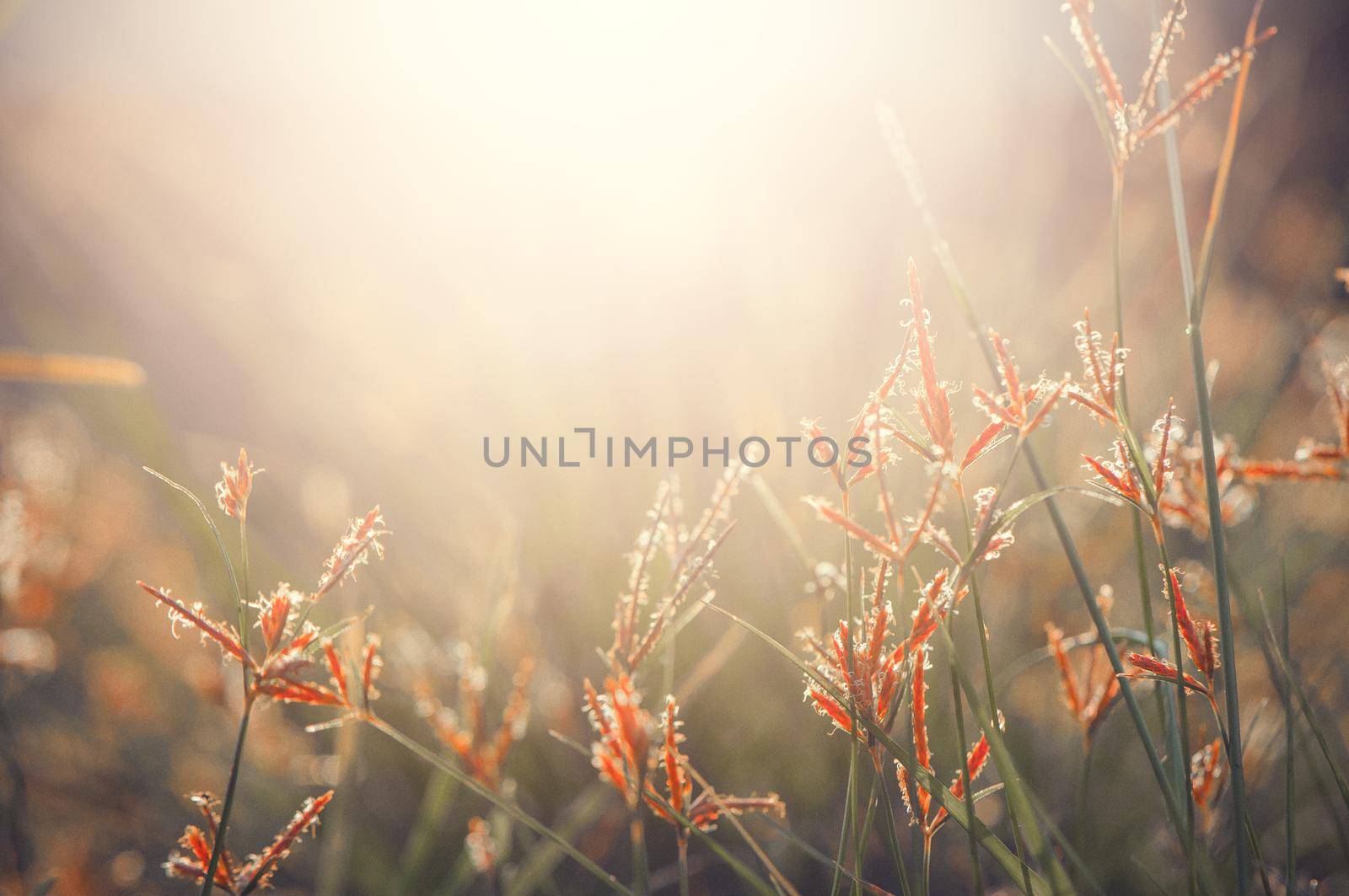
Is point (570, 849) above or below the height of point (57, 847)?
above

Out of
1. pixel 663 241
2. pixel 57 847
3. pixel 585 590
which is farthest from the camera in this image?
pixel 663 241

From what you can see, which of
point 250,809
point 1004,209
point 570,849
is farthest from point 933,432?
point 1004,209

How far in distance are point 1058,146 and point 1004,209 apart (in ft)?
0.89

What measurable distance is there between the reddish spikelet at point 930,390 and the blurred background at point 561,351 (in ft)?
1.19

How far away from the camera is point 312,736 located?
0.88 m

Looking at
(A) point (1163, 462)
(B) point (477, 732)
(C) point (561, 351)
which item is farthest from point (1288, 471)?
(C) point (561, 351)

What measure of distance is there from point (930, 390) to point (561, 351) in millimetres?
918

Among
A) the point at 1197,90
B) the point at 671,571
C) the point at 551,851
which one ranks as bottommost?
the point at 551,851

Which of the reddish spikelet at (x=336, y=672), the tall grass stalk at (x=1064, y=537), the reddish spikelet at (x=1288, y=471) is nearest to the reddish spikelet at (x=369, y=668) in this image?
the reddish spikelet at (x=336, y=672)

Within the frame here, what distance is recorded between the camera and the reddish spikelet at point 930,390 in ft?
Result: 0.74

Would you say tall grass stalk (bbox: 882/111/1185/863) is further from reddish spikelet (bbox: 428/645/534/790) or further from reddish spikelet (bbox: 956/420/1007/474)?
reddish spikelet (bbox: 428/645/534/790)

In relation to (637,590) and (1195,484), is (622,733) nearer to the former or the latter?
(637,590)

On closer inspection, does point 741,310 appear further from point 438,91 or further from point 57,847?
point 57,847

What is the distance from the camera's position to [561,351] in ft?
3.64
